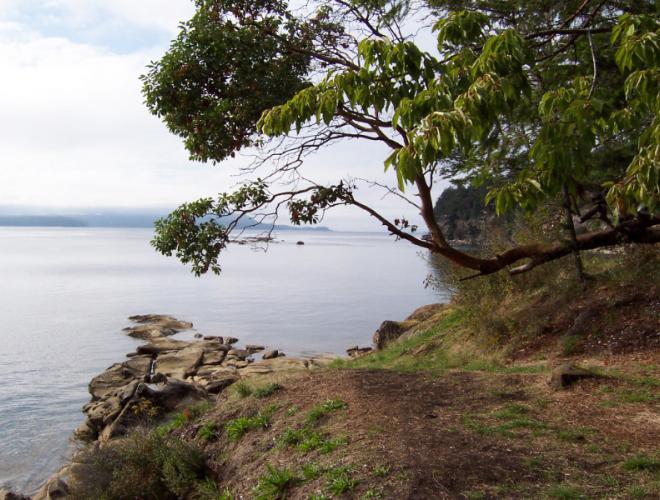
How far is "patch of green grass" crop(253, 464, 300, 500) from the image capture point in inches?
243

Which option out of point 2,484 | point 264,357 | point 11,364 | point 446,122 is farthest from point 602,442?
point 11,364

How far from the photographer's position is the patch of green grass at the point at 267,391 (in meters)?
9.86

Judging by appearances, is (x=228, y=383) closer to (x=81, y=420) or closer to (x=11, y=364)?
(x=81, y=420)

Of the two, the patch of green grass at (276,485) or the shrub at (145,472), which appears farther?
the shrub at (145,472)

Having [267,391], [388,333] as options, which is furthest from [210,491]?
[388,333]

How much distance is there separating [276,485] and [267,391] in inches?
145

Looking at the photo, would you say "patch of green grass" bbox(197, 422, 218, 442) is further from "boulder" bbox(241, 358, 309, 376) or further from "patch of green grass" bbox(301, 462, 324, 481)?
"boulder" bbox(241, 358, 309, 376)

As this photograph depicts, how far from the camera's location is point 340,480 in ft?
18.8

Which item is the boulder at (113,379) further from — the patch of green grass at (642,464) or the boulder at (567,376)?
the patch of green grass at (642,464)

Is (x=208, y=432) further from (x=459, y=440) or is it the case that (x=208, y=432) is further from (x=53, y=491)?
(x=459, y=440)

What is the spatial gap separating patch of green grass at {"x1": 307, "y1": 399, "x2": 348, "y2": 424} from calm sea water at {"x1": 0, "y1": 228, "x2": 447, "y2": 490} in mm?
8015

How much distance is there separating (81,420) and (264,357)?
9.20 metres

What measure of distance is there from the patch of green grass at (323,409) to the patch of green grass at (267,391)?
174cm

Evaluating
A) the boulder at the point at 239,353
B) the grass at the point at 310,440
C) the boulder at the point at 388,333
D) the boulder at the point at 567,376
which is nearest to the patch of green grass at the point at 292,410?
the grass at the point at 310,440
